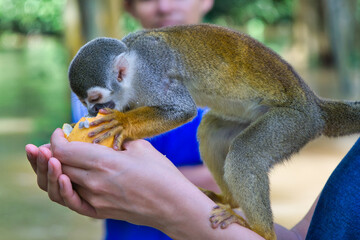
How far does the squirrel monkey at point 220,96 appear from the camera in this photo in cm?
142

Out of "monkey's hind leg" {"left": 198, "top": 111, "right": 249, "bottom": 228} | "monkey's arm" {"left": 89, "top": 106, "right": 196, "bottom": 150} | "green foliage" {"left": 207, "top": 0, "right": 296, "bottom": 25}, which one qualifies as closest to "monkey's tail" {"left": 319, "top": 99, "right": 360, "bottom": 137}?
"monkey's hind leg" {"left": 198, "top": 111, "right": 249, "bottom": 228}

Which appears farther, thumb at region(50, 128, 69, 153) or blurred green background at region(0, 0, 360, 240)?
blurred green background at region(0, 0, 360, 240)

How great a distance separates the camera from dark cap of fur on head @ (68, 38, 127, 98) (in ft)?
4.58

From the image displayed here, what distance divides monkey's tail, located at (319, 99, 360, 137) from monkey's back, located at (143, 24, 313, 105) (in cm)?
9

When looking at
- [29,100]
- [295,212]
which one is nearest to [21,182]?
[295,212]

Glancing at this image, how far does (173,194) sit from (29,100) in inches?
284

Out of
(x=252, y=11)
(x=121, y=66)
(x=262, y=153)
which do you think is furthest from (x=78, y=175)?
(x=252, y=11)

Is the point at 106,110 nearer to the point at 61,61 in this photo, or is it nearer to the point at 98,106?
the point at 98,106

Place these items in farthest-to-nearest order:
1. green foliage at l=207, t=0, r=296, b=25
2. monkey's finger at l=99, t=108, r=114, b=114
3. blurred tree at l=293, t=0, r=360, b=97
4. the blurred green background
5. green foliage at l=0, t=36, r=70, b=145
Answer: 1. green foliage at l=207, t=0, r=296, b=25
2. blurred tree at l=293, t=0, r=360, b=97
3. green foliage at l=0, t=36, r=70, b=145
4. the blurred green background
5. monkey's finger at l=99, t=108, r=114, b=114

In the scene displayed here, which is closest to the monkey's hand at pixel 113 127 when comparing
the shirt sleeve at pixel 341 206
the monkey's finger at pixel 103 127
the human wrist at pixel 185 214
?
the monkey's finger at pixel 103 127

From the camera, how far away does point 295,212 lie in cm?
365

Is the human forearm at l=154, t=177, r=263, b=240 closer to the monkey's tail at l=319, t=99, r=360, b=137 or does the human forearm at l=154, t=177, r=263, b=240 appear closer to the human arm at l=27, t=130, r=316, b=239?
the human arm at l=27, t=130, r=316, b=239

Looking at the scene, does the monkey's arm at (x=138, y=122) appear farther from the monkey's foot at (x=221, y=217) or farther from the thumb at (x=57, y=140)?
the monkey's foot at (x=221, y=217)

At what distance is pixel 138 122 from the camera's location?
4.65ft
